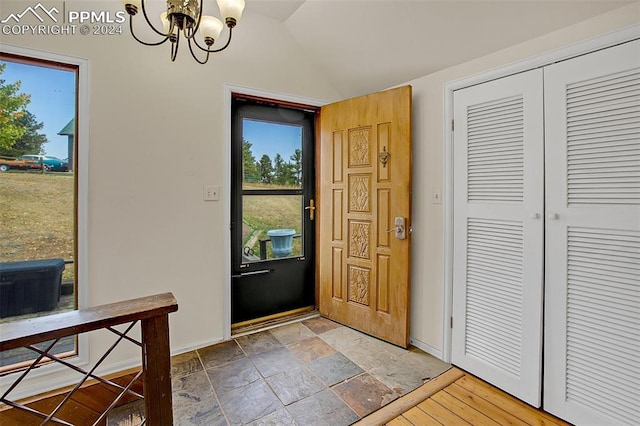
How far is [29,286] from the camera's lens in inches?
75.8

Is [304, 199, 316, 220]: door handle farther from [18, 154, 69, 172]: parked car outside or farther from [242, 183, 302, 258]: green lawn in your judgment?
[18, 154, 69, 172]: parked car outside

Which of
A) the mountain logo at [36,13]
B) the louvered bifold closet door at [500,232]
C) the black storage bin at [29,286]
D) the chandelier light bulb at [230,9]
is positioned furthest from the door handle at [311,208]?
the mountain logo at [36,13]

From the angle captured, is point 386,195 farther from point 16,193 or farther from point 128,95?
point 16,193

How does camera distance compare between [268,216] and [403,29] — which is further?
[268,216]

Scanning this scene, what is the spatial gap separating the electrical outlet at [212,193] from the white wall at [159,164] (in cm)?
3

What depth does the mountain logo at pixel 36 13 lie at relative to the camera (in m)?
1.79

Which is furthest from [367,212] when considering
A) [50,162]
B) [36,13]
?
[36,13]

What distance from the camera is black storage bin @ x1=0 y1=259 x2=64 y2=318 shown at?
1862 millimetres

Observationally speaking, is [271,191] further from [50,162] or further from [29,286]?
[29,286]

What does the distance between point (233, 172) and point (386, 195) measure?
130cm

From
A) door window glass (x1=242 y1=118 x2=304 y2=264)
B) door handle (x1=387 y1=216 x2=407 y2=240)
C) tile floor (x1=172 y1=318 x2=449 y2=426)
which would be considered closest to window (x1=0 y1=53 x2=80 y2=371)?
tile floor (x1=172 y1=318 x2=449 y2=426)

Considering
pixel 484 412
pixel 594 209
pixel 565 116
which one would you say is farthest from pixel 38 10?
pixel 484 412

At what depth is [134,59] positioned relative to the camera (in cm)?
210

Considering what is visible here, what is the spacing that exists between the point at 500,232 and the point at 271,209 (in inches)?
72.3
